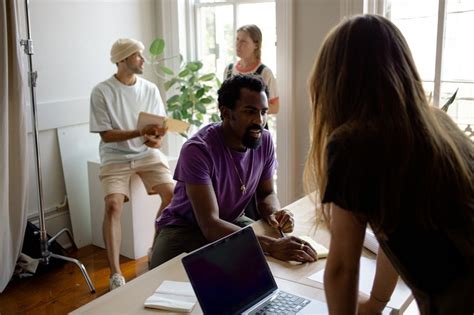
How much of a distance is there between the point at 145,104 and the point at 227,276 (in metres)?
2.33

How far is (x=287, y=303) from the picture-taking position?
4.54 feet

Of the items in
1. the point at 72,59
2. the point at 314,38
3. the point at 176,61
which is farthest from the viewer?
the point at 176,61

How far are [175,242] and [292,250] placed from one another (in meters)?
0.54

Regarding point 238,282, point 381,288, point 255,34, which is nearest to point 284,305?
point 238,282

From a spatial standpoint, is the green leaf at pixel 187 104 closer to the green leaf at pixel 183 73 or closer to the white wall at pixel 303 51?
the green leaf at pixel 183 73

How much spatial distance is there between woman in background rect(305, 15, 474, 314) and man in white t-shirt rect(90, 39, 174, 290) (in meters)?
2.27

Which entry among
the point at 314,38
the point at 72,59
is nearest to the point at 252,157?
the point at 314,38

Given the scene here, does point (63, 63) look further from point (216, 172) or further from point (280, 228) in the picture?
point (280, 228)

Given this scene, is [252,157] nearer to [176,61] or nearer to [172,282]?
[172,282]

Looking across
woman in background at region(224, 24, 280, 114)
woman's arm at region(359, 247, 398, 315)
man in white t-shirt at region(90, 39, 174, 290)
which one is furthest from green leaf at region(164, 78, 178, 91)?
woman's arm at region(359, 247, 398, 315)

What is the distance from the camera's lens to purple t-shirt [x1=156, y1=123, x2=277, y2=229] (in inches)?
77.8

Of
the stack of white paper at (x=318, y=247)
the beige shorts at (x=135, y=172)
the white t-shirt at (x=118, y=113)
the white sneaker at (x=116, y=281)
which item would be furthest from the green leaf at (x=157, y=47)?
the stack of white paper at (x=318, y=247)

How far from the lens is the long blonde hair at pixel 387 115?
0.99m

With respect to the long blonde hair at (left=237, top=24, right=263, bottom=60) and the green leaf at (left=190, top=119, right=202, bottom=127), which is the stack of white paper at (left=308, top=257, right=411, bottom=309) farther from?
the green leaf at (left=190, top=119, right=202, bottom=127)
